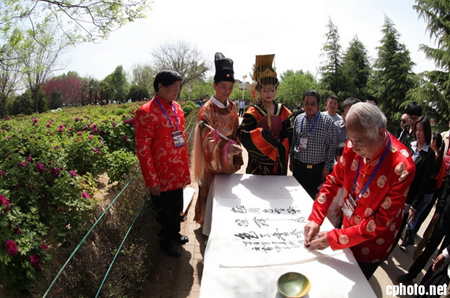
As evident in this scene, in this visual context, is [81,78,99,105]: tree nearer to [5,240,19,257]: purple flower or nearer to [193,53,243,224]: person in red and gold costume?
[193,53,243,224]: person in red and gold costume

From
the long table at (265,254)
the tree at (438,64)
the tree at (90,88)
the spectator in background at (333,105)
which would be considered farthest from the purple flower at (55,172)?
the tree at (90,88)

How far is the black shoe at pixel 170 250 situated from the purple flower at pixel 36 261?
1.13 meters

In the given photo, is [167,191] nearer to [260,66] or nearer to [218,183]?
[218,183]

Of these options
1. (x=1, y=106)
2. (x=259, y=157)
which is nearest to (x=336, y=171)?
(x=259, y=157)

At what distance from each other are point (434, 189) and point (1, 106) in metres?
26.5

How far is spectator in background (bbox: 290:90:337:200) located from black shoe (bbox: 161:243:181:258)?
173cm

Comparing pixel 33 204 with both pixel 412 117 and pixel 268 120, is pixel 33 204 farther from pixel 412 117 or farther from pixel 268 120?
pixel 412 117

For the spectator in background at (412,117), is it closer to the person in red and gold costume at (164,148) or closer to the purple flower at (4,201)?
the person in red and gold costume at (164,148)

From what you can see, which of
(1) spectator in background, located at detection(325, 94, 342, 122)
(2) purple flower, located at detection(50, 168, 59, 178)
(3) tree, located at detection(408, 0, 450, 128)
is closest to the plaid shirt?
(1) spectator in background, located at detection(325, 94, 342, 122)

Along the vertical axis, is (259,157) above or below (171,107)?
below

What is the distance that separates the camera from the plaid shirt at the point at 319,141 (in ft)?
10.9

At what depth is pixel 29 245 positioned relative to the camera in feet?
7.30

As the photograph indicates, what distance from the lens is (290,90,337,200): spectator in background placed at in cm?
331

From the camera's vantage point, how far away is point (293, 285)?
129cm
